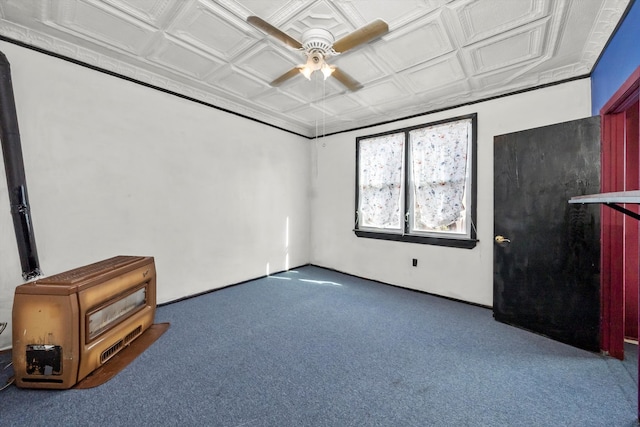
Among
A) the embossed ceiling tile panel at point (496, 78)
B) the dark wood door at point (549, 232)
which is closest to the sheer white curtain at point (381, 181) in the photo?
the embossed ceiling tile panel at point (496, 78)

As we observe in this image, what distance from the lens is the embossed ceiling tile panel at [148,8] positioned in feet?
6.41

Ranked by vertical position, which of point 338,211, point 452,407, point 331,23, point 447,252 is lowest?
point 452,407

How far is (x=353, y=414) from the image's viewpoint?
1.54 metres

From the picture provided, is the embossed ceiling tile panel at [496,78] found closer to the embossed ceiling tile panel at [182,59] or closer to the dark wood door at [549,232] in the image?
the dark wood door at [549,232]

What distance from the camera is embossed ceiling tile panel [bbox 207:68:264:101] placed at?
3.00 metres

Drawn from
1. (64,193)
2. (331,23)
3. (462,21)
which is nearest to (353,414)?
(331,23)

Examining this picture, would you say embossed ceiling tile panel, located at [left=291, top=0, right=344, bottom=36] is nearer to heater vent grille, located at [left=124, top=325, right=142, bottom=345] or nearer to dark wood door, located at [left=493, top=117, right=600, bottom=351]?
dark wood door, located at [left=493, top=117, right=600, bottom=351]

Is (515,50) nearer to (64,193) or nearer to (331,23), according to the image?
(331,23)

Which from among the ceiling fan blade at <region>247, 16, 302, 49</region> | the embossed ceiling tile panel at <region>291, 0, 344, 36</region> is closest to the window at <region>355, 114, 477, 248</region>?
the embossed ceiling tile panel at <region>291, 0, 344, 36</region>

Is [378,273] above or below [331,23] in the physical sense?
below

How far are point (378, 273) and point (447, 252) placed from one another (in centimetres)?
117

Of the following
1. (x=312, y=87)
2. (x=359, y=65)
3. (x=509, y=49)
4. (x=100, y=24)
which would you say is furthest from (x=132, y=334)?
(x=509, y=49)

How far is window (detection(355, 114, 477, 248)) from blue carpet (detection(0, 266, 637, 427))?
1261 mm

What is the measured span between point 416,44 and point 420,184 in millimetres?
1941
